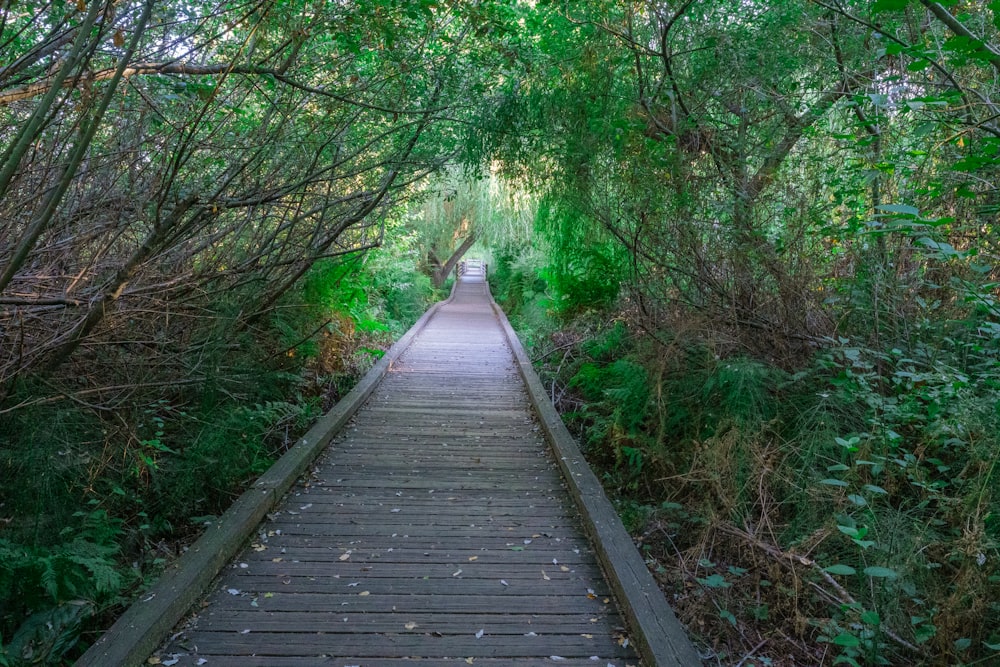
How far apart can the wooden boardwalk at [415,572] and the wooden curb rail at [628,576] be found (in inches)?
3.3

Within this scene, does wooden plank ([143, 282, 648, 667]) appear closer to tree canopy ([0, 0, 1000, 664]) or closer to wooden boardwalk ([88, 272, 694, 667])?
wooden boardwalk ([88, 272, 694, 667])

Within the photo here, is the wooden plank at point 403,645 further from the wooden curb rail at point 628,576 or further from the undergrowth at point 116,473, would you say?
the undergrowth at point 116,473

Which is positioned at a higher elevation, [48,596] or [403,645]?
[48,596]

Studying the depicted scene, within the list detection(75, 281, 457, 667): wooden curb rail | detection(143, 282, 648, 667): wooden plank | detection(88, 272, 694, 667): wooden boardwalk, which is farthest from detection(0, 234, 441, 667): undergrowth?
detection(143, 282, 648, 667): wooden plank

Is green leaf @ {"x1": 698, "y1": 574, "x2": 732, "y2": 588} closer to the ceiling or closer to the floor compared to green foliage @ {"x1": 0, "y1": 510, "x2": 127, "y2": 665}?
closer to the floor

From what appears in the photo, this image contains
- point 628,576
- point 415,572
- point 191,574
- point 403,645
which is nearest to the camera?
point 403,645

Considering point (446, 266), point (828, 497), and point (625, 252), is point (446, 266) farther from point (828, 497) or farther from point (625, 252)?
point (828, 497)

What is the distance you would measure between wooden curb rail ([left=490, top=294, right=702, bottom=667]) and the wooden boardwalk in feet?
0.28

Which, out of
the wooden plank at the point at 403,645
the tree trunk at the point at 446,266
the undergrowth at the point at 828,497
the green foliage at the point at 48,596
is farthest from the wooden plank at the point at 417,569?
the tree trunk at the point at 446,266

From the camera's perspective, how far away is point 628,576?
3.71m

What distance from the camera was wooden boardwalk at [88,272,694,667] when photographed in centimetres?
321

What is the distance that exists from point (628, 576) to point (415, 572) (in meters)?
1.31

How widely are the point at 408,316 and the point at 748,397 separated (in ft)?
51.5

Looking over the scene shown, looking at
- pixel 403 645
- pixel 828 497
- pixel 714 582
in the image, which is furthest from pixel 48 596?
pixel 828 497
